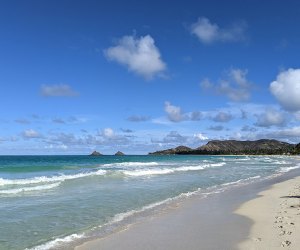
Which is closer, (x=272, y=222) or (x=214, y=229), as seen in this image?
(x=214, y=229)

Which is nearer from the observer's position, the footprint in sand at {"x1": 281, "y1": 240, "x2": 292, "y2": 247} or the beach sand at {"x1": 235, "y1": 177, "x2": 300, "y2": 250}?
the footprint in sand at {"x1": 281, "y1": 240, "x2": 292, "y2": 247}

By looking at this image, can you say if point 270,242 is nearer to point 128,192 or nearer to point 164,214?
point 164,214

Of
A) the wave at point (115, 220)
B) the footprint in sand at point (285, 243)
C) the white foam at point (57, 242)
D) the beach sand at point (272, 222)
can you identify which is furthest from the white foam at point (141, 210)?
the footprint in sand at point (285, 243)

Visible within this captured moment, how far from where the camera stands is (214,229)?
439 inches

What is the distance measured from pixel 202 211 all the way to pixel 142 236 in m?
4.72

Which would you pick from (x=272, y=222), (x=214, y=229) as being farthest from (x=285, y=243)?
(x=272, y=222)

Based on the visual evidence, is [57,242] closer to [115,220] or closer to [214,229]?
[115,220]

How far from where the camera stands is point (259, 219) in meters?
12.7

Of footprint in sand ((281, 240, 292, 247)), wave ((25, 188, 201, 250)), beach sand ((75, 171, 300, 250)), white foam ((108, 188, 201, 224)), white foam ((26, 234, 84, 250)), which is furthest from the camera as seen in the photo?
white foam ((108, 188, 201, 224))

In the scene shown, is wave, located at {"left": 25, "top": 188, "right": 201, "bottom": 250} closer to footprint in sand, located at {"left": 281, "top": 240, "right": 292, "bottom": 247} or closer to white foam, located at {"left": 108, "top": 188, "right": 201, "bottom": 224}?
white foam, located at {"left": 108, "top": 188, "right": 201, "bottom": 224}

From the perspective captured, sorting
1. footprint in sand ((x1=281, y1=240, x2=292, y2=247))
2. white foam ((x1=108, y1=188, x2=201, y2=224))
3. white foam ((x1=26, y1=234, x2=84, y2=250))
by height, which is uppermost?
white foam ((x1=108, y1=188, x2=201, y2=224))

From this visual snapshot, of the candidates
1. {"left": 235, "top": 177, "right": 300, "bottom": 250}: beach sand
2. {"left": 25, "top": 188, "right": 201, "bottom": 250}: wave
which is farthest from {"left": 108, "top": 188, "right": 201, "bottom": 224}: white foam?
{"left": 235, "top": 177, "right": 300, "bottom": 250}: beach sand

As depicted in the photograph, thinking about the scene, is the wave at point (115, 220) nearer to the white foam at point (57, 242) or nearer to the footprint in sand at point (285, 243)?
the white foam at point (57, 242)

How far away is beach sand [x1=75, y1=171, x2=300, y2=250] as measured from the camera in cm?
931
